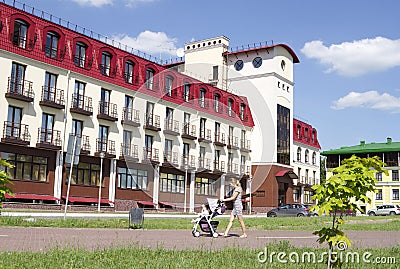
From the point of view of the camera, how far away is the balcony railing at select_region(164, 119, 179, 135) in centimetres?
4338

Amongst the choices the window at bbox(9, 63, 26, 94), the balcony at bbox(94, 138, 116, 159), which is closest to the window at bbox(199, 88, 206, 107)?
the balcony at bbox(94, 138, 116, 159)

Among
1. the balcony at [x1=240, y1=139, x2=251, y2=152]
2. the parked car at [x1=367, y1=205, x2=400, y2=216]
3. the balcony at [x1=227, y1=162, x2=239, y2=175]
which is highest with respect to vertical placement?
the balcony at [x1=240, y1=139, x2=251, y2=152]

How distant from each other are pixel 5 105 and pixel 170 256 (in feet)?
84.3

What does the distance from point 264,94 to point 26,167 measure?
31.4m

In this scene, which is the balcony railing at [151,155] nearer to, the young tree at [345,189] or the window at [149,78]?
the window at [149,78]

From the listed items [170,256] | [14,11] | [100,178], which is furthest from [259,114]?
[170,256]

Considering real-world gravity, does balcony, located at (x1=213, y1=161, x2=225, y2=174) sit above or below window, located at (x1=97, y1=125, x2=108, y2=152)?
below

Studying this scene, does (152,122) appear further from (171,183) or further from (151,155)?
(171,183)

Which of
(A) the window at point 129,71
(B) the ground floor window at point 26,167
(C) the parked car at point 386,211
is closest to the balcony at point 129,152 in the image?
(A) the window at point 129,71

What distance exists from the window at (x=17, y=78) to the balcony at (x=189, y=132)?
17348 millimetres

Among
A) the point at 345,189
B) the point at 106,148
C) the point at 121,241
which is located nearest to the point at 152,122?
the point at 106,148

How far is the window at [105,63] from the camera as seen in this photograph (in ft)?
123

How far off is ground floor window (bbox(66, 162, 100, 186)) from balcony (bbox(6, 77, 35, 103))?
6444mm

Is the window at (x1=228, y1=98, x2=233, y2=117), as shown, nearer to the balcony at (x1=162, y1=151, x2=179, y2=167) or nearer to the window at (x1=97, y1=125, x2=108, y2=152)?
the balcony at (x1=162, y1=151, x2=179, y2=167)
